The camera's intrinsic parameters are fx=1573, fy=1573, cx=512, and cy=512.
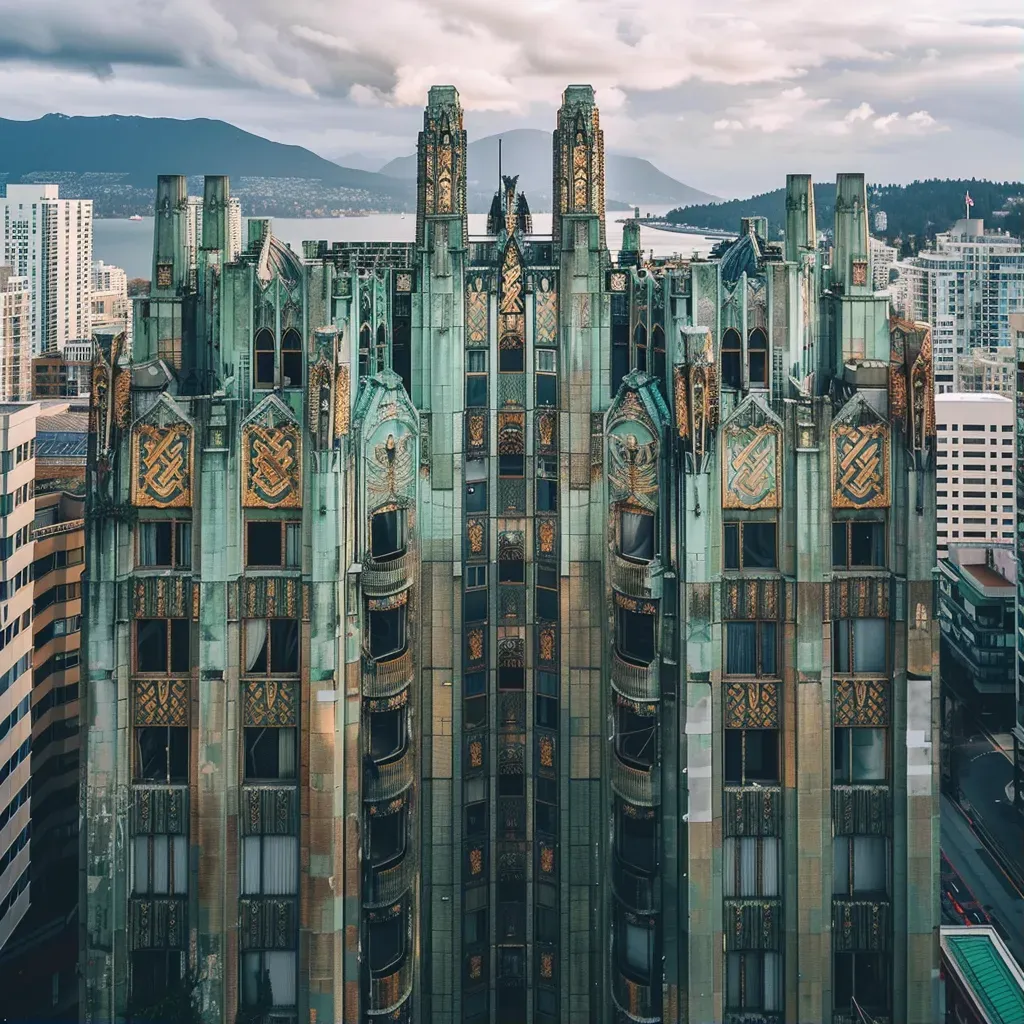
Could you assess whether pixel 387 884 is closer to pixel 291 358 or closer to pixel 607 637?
pixel 607 637

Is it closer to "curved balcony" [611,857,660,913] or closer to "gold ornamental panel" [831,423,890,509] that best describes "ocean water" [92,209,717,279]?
"gold ornamental panel" [831,423,890,509]

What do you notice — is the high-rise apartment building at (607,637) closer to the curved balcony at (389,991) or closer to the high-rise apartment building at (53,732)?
the curved balcony at (389,991)

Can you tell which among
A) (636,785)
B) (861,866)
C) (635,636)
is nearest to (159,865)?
(636,785)

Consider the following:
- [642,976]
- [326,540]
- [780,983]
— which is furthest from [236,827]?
[780,983]

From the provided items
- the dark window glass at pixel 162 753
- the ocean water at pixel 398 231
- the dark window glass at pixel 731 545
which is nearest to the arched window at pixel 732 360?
the dark window glass at pixel 731 545

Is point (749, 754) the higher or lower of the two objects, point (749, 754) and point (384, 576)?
the lower
